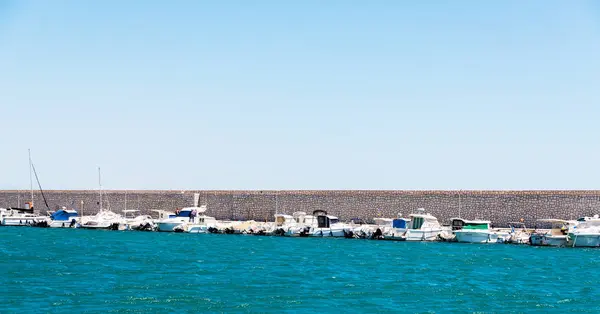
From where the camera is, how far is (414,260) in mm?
35156

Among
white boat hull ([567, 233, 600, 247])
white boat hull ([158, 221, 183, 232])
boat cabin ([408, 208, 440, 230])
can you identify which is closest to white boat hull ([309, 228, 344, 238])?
boat cabin ([408, 208, 440, 230])

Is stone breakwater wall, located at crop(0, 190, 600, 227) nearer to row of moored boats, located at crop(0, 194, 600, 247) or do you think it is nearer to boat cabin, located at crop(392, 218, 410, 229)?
row of moored boats, located at crop(0, 194, 600, 247)

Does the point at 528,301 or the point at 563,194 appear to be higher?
the point at 563,194

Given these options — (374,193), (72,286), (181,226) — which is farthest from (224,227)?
(72,286)

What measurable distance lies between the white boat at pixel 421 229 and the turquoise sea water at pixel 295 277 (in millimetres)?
1994

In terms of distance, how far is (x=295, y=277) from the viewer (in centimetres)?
2869

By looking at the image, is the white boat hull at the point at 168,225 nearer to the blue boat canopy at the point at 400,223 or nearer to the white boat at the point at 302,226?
the white boat at the point at 302,226

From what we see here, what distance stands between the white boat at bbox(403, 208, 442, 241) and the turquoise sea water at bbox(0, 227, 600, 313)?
199cm

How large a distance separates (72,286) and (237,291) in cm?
522

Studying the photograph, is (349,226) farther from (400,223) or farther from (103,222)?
(103,222)

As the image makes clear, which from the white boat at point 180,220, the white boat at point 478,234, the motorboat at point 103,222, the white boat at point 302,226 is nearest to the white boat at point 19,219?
the motorboat at point 103,222

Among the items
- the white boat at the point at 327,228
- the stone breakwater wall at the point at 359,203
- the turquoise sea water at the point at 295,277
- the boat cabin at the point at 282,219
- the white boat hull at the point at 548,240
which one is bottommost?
the turquoise sea water at the point at 295,277

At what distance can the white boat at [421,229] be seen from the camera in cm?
4653

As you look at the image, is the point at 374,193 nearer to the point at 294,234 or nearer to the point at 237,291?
the point at 294,234
